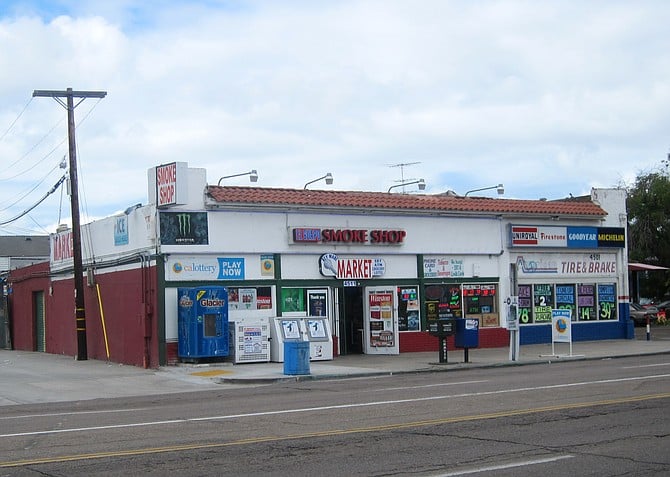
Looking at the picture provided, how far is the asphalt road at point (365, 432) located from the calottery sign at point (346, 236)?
937 cm

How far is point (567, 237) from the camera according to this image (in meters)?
33.9

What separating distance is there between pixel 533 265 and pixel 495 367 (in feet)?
29.2

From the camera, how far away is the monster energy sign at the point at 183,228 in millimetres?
26109

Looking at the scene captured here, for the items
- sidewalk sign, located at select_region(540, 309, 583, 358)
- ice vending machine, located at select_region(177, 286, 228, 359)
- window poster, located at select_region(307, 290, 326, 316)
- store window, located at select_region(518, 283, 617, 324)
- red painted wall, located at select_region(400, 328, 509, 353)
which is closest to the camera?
ice vending machine, located at select_region(177, 286, 228, 359)

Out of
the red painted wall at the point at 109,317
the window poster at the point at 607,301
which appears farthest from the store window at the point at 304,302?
the window poster at the point at 607,301

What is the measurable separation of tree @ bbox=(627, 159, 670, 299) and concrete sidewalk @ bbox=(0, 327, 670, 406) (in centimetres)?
2556

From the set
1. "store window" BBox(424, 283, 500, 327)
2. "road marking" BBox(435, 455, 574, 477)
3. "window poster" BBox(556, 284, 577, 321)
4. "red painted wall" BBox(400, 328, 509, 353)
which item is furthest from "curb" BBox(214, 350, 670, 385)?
"road marking" BBox(435, 455, 574, 477)

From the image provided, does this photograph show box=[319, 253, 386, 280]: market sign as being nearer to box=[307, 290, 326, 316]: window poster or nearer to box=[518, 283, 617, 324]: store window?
box=[307, 290, 326, 316]: window poster

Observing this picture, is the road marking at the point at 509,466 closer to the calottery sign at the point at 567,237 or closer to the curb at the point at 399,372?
the curb at the point at 399,372

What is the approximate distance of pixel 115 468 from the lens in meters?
9.84

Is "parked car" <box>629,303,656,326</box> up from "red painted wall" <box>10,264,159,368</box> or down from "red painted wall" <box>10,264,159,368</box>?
down

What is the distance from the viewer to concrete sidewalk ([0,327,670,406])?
21.3m

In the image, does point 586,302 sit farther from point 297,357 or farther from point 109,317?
point 109,317

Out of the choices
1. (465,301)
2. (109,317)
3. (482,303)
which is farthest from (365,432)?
(482,303)
